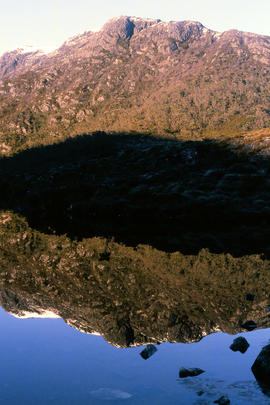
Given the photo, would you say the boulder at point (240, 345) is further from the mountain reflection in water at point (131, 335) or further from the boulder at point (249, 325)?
the boulder at point (249, 325)

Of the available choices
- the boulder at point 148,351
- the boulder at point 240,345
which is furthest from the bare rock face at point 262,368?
the boulder at point 148,351

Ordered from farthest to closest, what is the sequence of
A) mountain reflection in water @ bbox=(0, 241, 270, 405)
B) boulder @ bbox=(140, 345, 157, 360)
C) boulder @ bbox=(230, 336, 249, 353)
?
boulder @ bbox=(230, 336, 249, 353), boulder @ bbox=(140, 345, 157, 360), mountain reflection in water @ bbox=(0, 241, 270, 405)

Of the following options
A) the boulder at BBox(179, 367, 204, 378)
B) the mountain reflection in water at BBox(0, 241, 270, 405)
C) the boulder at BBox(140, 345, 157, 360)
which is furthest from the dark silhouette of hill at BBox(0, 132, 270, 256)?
the boulder at BBox(179, 367, 204, 378)

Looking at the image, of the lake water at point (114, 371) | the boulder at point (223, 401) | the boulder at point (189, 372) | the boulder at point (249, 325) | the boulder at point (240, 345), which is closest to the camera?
the boulder at point (223, 401)

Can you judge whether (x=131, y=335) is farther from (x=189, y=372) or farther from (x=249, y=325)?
(x=249, y=325)

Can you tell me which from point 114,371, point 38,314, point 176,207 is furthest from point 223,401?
point 176,207

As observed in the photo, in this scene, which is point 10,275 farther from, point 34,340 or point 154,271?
point 34,340

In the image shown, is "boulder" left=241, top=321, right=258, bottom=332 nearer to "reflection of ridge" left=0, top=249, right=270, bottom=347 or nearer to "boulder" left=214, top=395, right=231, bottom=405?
"reflection of ridge" left=0, top=249, right=270, bottom=347

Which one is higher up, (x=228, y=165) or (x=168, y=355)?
(x=228, y=165)

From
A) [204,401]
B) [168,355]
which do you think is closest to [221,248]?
[168,355]
